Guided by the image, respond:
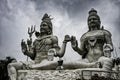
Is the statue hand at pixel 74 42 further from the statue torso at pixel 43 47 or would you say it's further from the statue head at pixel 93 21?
the statue head at pixel 93 21

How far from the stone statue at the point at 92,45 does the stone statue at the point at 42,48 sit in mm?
563

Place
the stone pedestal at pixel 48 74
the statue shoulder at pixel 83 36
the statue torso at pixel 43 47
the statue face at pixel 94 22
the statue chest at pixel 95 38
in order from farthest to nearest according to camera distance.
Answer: the statue face at pixel 94 22
the statue shoulder at pixel 83 36
the statue torso at pixel 43 47
the statue chest at pixel 95 38
the stone pedestal at pixel 48 74

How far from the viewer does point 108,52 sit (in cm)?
939

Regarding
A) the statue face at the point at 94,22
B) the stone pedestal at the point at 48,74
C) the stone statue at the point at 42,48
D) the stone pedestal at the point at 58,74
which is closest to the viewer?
the stone pedestal at the point at 58,74

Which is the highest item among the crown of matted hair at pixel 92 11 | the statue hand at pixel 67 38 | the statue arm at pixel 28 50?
the crown of matted hair at pixel 92 11

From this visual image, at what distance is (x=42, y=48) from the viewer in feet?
33.9

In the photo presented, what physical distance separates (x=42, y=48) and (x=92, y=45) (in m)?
1.92

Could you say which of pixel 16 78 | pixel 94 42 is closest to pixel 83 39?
pixel 94 42

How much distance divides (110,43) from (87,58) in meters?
1.02

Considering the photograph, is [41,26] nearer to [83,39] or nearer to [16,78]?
[83,39]

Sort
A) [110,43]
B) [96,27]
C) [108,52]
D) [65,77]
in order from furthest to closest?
[96,27] < [110,43] < [108,52] < [65,77]

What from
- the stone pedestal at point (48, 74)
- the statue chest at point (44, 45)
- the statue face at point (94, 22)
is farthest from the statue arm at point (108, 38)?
the statue chest at point (44, 45)

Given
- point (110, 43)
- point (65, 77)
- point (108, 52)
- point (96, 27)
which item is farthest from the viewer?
point (96, 27)

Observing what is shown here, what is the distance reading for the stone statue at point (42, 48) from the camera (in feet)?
31.7
